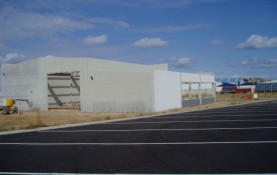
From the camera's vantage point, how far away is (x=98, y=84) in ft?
133

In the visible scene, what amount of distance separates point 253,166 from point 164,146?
160 inches

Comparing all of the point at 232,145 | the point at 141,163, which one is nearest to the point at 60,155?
the point at 141,163

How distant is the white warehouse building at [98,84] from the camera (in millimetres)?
37875

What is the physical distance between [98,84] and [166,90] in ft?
25.7

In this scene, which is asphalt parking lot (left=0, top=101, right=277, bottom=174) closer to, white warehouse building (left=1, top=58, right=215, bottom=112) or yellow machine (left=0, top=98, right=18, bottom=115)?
white warehouse building (left=1, top=58, right=215, bottom=112)

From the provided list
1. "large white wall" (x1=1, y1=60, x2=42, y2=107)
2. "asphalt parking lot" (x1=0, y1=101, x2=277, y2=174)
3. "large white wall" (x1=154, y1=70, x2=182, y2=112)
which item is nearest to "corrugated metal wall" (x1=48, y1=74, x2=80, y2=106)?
"large white wall" (x1=1, y1=60, x2=42, y2=107)

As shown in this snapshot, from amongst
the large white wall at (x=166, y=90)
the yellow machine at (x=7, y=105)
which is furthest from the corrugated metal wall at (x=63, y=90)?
the large white wall at (x=166, y=90)

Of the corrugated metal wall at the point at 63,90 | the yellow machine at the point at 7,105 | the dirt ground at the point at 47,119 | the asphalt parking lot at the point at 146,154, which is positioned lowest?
the asphalt parking lot at the point at 146,154

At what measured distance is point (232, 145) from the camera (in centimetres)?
1252

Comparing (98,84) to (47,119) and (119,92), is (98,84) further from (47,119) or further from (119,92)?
(47,119)

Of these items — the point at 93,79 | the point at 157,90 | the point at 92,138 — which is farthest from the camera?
the point at 93,79

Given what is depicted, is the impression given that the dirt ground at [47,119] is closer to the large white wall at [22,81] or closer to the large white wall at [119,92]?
the large white wall at [119,92]

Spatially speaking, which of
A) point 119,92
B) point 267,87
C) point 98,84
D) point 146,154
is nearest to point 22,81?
point 98,84

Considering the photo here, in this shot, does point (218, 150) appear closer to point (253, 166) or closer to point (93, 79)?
point (253, 166)
